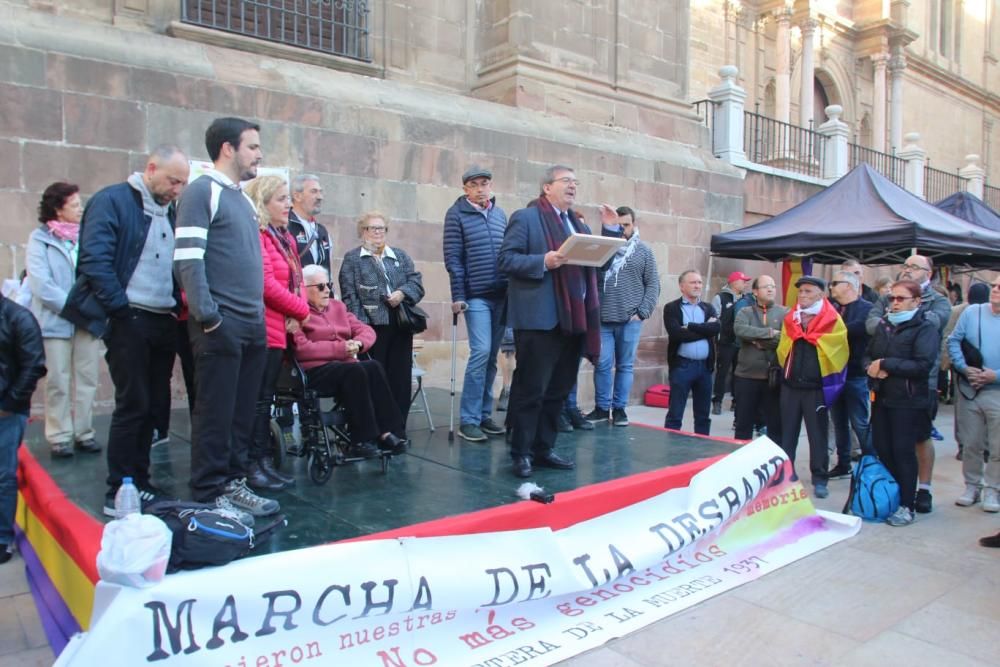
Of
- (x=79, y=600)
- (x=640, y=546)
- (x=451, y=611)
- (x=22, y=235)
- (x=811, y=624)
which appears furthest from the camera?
(x=22, y=235)

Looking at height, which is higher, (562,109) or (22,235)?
(562,109)

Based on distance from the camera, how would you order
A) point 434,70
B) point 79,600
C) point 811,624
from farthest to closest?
point 434,70, point 811,624, point 79,600

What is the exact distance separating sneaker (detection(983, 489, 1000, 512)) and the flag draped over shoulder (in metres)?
1.21

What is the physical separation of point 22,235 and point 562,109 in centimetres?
599

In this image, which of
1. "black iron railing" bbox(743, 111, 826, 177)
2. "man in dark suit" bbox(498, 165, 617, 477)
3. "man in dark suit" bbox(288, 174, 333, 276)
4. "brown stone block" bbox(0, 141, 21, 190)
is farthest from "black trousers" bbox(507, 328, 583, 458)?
"black iron railing" bbox(743, 111, 826, 177)

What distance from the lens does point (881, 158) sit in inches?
730

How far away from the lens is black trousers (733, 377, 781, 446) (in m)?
6.26

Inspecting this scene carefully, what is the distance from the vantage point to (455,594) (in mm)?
3340

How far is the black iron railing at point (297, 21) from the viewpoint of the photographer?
25.3ft

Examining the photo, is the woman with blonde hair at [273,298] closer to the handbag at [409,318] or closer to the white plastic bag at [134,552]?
the handbag at [409,318]

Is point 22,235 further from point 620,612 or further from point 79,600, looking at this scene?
point 620,612

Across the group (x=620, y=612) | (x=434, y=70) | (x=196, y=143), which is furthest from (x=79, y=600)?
(x=434, y=70)

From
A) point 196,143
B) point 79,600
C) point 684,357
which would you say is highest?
point 196,143

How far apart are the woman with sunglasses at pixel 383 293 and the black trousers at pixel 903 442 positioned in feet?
10.7
